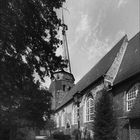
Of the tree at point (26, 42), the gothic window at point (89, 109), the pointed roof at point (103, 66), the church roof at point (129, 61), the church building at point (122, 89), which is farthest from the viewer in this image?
the gothic window at point (89, 109)

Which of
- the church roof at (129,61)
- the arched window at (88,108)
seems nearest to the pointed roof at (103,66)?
the church roof at (129,61)

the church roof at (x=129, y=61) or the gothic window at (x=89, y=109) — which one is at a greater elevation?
the church roof at (x=129, y=61)

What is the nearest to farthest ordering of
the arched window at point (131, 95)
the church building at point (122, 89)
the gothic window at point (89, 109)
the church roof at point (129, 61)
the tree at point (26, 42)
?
the tree at point (26, 42) → the church building at point (122, 89) → the arched window at point (131, 95) → the church roof at point (129, 61) → the gothic window at point (89, 109)

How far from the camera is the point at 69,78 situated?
52375 mm

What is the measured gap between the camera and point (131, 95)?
598 inches

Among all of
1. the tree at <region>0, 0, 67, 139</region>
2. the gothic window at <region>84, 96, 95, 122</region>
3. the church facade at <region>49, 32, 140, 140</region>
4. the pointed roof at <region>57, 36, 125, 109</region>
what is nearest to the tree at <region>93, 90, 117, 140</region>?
the church facade at <region>49, 32, 140, 140</region>

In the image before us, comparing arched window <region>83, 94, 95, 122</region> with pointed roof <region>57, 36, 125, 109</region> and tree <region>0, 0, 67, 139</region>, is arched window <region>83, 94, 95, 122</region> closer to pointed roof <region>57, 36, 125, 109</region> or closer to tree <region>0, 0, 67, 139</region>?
pointed roof <region>57, 36, 125, 109</region>

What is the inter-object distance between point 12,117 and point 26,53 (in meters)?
8.06

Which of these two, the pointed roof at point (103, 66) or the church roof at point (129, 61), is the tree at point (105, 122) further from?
the pointed roof at point (103, 66)

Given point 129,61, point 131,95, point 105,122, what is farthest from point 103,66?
point 105,122

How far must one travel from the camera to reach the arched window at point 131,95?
47.5 feet

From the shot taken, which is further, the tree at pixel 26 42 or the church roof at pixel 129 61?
the church roof at pixel 129 61

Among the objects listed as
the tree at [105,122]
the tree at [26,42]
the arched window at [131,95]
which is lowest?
the tree at [105,122]

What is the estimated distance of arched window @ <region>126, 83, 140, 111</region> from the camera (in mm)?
14493
